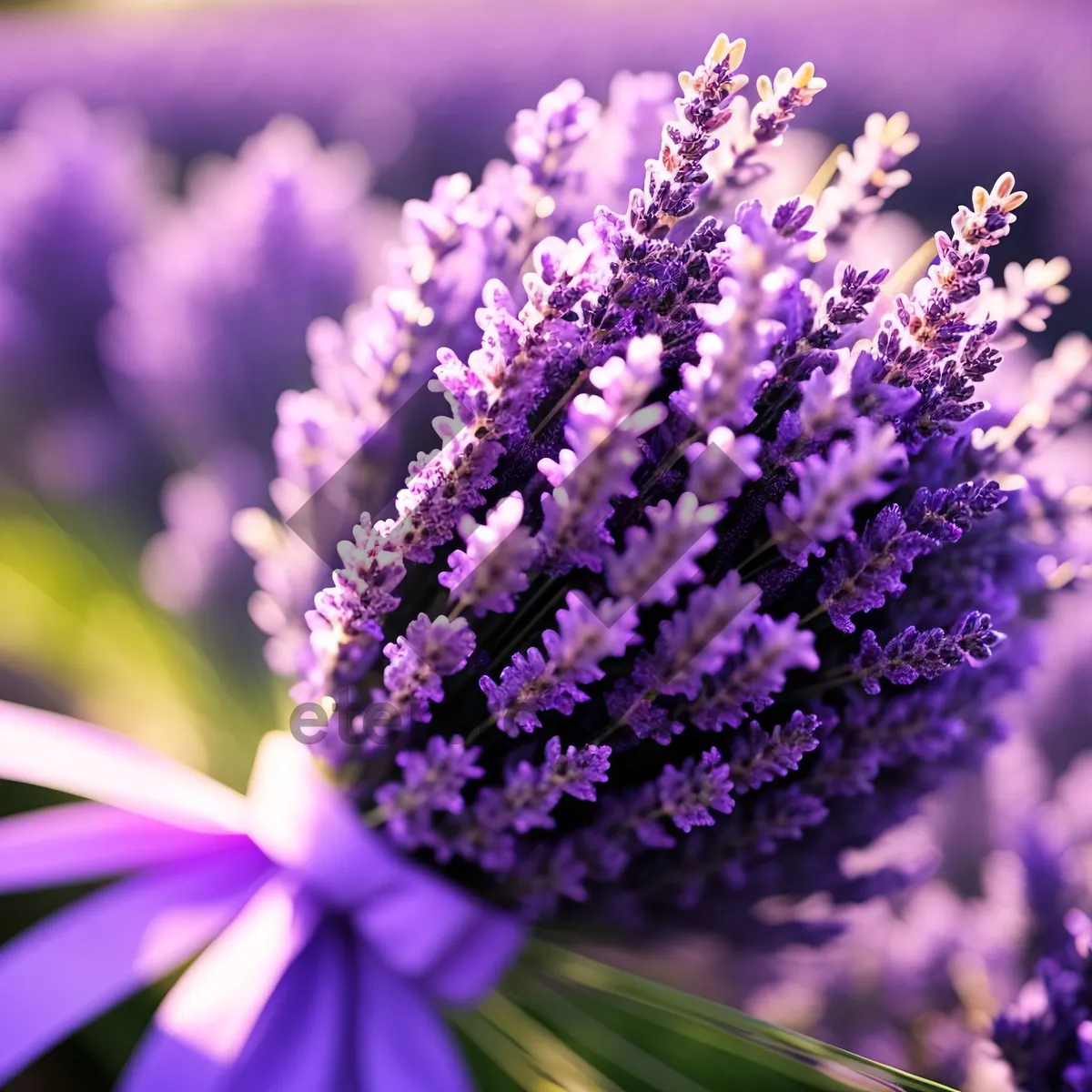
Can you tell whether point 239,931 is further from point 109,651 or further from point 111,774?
point 109,651

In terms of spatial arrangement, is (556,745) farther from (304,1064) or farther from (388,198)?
(388,198)

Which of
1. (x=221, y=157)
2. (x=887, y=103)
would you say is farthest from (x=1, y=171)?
(x=887, y=103)

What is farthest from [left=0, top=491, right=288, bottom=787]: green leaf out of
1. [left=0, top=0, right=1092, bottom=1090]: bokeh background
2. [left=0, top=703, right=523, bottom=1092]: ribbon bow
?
[left=0, top=703, right=523, bottom=1092]: ribbon bow

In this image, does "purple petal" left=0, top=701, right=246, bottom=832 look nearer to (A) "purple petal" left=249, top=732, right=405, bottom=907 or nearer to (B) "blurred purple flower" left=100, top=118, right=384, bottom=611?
(A) "purple petal" left=249, top=732, right=405, bottom=907

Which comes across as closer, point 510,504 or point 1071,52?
point 510,504

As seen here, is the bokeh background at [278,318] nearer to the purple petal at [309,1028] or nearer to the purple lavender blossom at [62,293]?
the purple lavender blossom at [62,293]

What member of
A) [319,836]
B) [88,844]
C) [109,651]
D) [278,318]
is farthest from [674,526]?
[109,651]
